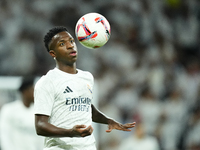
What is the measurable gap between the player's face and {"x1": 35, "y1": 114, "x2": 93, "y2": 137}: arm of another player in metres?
0.59

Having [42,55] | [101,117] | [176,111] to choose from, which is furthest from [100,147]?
[101,117]

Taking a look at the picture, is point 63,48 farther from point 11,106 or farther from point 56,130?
point 11,106

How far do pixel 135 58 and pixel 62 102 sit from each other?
19.6 ft

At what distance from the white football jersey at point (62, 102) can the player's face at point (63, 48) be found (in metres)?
0.13

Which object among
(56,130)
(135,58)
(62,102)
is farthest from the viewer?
(135,58)

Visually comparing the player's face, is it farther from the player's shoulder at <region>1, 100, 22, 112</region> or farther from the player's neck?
the player's shoulder at <region>1, 100, 22, 112</region>

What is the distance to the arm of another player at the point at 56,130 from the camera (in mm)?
3047

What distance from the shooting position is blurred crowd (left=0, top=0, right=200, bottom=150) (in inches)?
335

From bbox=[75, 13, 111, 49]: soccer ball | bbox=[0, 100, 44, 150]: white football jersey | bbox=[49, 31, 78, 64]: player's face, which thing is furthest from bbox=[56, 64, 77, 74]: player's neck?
bbox=[0, 100, 44, 150]: white football jersey

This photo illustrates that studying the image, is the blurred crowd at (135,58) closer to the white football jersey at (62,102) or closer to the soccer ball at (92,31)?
the soccer ball at (92,31)

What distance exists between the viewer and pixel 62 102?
11.2 ft

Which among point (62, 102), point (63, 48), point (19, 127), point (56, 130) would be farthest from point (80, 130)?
point (19, 127)

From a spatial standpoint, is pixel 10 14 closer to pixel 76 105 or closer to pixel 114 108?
pixel 114 108

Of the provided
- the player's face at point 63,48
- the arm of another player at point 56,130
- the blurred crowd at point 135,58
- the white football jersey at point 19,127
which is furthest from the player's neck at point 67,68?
the blurred crowd at point 135,58
